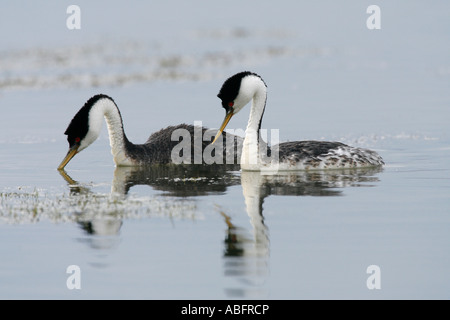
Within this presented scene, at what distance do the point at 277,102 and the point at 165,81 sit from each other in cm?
615

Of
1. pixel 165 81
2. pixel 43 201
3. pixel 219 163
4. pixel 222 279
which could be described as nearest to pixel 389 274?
pixel 222 279

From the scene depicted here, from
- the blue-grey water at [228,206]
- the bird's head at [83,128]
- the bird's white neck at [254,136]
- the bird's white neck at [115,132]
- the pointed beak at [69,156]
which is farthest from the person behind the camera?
the bird's white neck at [115,132]

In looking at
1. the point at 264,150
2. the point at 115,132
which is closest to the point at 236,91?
the point at 264,150

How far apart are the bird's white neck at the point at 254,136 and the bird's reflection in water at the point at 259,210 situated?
174mm

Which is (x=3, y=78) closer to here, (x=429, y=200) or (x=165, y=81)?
(x=165, y=81)

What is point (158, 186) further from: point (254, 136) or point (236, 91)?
point (236, 91)

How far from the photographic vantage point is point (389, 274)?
30.9ft

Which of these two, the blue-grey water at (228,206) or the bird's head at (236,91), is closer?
the blue-grey water at (228,206)

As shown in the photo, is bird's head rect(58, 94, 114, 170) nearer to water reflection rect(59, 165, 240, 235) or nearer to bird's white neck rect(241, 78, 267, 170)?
water reflection rect(59, 165, 240, 235)

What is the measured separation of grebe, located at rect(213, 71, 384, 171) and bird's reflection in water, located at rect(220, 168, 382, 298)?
17cm

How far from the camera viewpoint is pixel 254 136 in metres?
16.2

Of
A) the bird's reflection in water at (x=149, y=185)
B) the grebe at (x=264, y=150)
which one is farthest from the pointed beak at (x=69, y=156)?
the grebe at (x=264, y=150)

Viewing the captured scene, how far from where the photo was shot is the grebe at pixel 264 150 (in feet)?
52.5

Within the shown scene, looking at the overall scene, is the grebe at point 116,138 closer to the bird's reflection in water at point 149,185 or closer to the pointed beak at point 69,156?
the pointed beak at point 69,156
